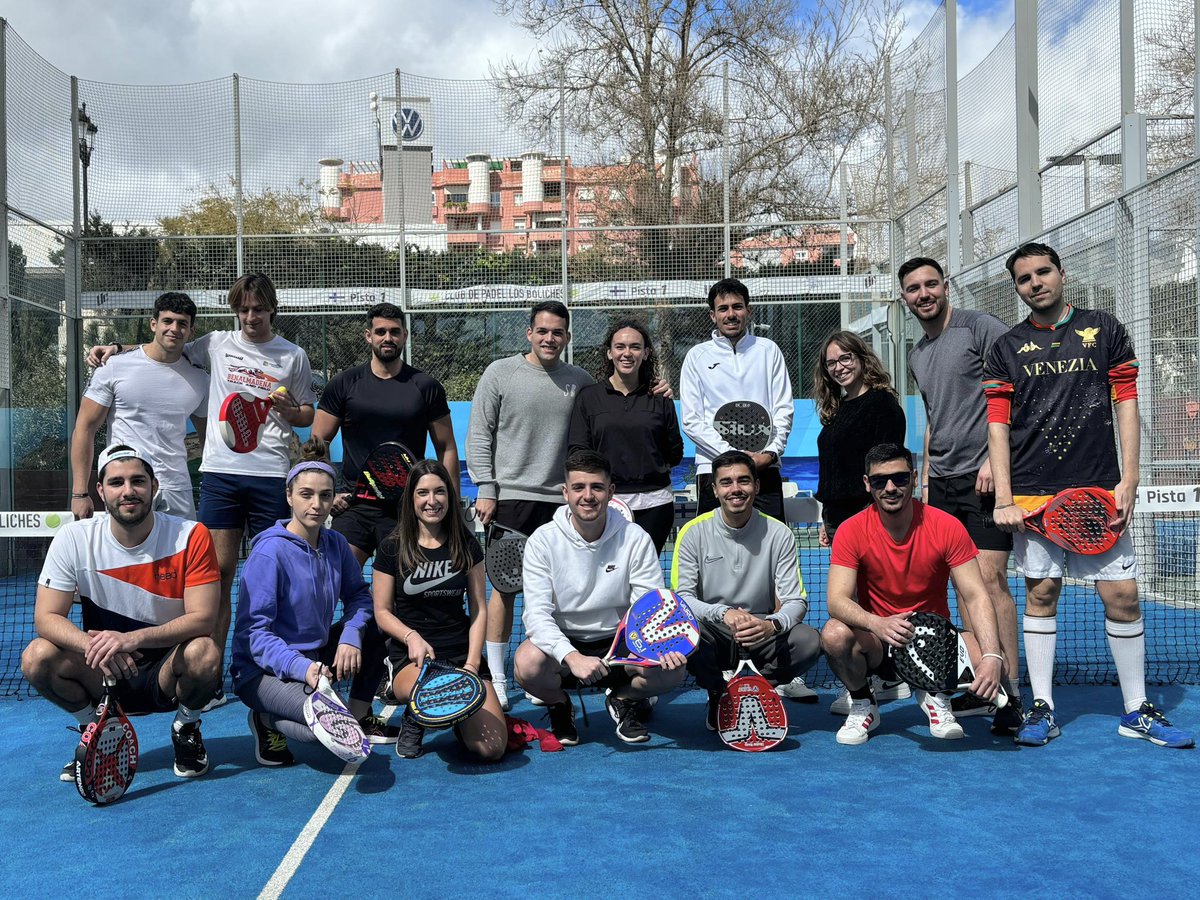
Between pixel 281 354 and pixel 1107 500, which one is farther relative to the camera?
pixel 281 354

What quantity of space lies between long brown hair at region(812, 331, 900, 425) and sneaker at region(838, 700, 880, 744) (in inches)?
57.9

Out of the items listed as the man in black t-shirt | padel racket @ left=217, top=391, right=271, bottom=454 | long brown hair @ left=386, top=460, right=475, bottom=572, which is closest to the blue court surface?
long brown hair @ left=386, top=460, right=475, bottom=572

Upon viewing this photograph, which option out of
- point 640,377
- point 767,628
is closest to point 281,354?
point 640,377

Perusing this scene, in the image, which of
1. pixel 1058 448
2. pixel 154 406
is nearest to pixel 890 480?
pixel 1058 448

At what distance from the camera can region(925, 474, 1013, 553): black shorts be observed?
16.1 feet

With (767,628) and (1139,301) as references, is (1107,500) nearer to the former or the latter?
(767,628)

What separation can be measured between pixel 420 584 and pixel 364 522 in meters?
0.77

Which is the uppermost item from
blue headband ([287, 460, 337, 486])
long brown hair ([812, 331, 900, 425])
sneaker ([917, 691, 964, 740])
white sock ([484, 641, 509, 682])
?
long brown hair ([812, 331, 900, 425])

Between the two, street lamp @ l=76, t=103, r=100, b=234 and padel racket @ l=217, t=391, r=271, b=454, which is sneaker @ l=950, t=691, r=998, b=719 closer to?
padel racket @ l=217, t=391, r=271, b=454

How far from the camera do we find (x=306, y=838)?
3479mm

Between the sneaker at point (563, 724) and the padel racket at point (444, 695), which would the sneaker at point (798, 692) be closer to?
the sneaker at point (563, 724)

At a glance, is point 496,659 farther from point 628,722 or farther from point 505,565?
point 628,722

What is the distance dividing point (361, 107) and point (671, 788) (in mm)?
13582

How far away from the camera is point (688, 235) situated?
51.9 feet
